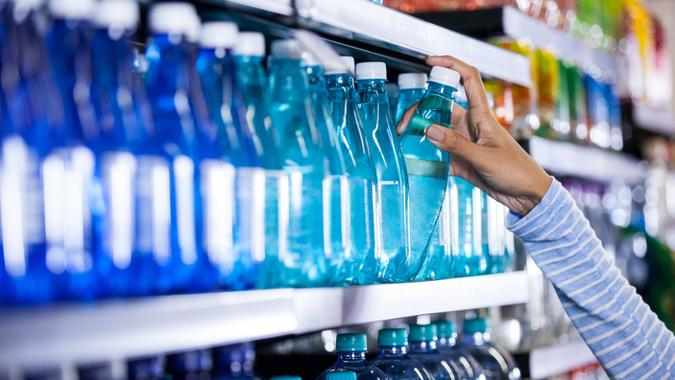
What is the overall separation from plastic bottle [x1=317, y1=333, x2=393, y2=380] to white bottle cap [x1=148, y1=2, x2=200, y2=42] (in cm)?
64

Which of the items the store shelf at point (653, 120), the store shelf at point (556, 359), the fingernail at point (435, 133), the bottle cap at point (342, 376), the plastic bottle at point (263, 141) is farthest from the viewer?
the store shelf at point (653, 120)

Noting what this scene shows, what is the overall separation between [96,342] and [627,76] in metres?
3.36

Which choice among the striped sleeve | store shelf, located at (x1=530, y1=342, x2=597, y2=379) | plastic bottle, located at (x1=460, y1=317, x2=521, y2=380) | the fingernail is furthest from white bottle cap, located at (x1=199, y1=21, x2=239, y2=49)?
store shelf, located at (x1=530, y1=342, x2=597, y2=379)

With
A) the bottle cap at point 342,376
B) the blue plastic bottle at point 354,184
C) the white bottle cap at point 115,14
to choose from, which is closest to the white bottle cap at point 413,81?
the blue plastic bottle at point 354,184

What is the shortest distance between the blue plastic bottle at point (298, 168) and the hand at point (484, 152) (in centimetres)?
32

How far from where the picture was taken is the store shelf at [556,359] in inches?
88.0

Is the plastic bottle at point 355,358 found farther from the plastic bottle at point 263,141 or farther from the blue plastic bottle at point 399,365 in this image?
the plastic bottle at point 263,141

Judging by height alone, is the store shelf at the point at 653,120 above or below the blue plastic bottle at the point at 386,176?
above

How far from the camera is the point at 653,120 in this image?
3.87 meters

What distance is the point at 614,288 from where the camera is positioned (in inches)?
71.1

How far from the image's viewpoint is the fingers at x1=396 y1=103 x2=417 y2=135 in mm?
1557

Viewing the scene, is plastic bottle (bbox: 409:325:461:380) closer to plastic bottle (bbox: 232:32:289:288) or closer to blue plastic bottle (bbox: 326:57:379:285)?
blue plastic bottle (bbox: 326:57:379:285)

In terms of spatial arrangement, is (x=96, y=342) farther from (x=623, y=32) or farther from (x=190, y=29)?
(x=623, y=32)

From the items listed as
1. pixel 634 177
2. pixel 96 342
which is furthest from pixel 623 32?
pixel 96 342
